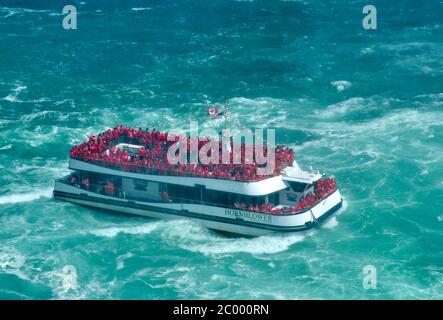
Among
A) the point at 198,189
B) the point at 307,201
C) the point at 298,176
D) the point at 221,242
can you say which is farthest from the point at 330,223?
the point at 198,189

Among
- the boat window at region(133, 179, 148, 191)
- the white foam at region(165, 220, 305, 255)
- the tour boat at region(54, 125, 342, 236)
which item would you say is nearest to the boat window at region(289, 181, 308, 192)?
the tour boat at region(54, 125, 342, 236)

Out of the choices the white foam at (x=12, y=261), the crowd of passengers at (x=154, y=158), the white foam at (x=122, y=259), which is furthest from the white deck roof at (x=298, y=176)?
the white foam at (x=12, y=261)

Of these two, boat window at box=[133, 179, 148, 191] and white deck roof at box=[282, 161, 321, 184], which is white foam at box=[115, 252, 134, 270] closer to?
boat window at box=[133, 179, 148, 191]

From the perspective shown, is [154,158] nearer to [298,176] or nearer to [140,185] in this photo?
[140,185]

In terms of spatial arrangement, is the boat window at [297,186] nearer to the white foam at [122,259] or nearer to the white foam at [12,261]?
the white foam at [122,259]

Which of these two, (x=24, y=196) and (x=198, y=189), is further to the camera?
(x=24, y=196)
